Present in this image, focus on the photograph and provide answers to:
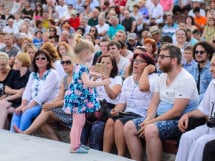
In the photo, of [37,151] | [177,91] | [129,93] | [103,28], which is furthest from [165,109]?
[103,28]

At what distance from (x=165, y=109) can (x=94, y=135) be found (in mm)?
1109

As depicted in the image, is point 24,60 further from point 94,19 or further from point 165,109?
point 94,19

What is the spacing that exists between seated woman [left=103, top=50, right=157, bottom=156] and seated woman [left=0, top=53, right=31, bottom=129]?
226 cm

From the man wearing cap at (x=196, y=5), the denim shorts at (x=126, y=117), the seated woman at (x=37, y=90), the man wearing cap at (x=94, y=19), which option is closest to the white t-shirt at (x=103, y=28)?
the man wearing cap at (x=94, y=19)

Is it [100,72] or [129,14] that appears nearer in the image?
[100,72]

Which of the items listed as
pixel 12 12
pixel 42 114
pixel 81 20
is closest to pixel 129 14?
pixel 81 20

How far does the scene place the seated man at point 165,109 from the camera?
754 centimetres

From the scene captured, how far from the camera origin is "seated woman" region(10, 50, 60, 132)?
31.5ft

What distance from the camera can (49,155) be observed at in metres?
8.09

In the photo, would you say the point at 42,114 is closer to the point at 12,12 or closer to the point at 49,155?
the point at 49,155

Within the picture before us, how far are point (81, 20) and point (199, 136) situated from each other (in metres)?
11.0

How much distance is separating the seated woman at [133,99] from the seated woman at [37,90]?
147 cm

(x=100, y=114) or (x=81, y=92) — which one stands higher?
(x=81, y=92)

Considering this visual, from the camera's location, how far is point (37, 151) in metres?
8.36
